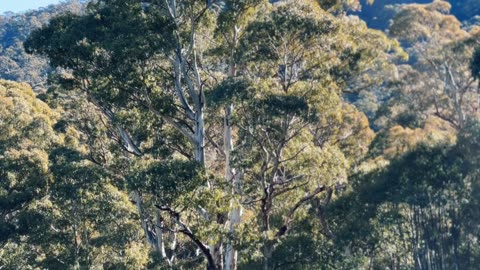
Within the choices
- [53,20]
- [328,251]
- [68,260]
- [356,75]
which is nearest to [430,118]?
[356,75]

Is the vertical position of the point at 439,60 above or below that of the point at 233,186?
above

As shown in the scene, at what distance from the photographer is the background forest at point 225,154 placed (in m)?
12.3

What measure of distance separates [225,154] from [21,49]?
70181mm

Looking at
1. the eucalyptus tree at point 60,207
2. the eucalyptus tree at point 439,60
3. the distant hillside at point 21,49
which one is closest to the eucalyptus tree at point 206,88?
the eucalyptus tree at point 60,207

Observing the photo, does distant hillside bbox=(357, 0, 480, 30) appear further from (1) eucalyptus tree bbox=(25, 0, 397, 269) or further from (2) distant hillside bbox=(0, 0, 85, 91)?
(1) eucalyptus tree bbox=(25, 0, 397, 269)

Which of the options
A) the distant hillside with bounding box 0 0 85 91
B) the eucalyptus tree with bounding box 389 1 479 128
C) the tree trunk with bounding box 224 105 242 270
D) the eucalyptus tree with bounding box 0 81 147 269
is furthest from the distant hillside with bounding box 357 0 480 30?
the tree trunk with bounding box 224 105 242 270

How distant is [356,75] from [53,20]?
886cm

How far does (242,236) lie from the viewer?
1235 centimetres

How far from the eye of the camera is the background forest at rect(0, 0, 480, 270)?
1227 centimetres

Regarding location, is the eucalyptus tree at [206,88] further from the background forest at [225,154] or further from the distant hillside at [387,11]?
the distant hillside at [387,11]

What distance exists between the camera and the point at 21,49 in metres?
76.8

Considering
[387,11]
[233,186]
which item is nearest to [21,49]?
[387,11]

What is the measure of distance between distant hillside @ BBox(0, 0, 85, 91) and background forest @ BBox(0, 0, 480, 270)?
34352 mm

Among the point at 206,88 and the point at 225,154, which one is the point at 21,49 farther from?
the point at 225,154
